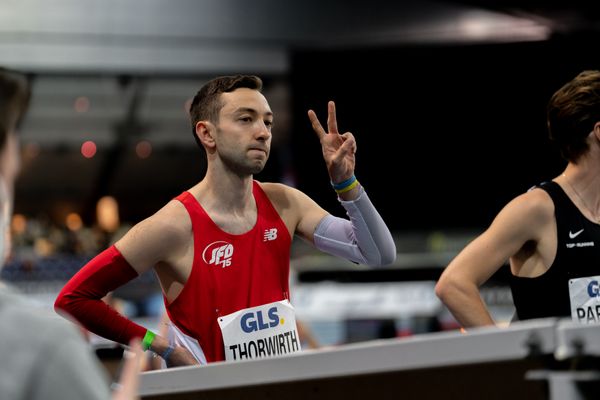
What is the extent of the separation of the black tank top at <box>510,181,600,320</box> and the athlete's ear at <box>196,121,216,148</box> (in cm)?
128

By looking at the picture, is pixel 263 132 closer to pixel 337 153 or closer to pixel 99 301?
pixel 337 153

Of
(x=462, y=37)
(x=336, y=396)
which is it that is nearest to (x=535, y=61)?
(x=462, y=37)

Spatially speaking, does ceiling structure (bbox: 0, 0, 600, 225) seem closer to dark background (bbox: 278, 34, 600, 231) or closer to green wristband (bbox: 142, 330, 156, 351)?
dark background (bbox: 278, 34, 600, 231)

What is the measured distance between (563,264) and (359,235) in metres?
0.75

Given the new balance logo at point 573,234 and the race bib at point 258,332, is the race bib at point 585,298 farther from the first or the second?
the race bib at point 258,332

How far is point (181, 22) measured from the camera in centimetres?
1509

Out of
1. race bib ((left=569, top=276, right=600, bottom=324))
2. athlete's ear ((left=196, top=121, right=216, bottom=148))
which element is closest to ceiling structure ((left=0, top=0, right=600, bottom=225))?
athlete's ear ((left=196, top=121, right=216, bottom=148))

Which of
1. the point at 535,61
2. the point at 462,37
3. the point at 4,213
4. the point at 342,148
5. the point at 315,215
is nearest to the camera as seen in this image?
the point at 4,213

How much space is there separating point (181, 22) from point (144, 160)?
15.1ft

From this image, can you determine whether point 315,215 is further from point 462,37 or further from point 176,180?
point 176,180

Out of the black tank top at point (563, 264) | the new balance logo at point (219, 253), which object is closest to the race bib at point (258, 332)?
the new balance logo at point (219, 253)

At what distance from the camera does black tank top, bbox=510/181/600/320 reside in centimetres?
346

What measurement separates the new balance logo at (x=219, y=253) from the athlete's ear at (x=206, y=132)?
0.43m

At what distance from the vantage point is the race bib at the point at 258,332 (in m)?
3.53
